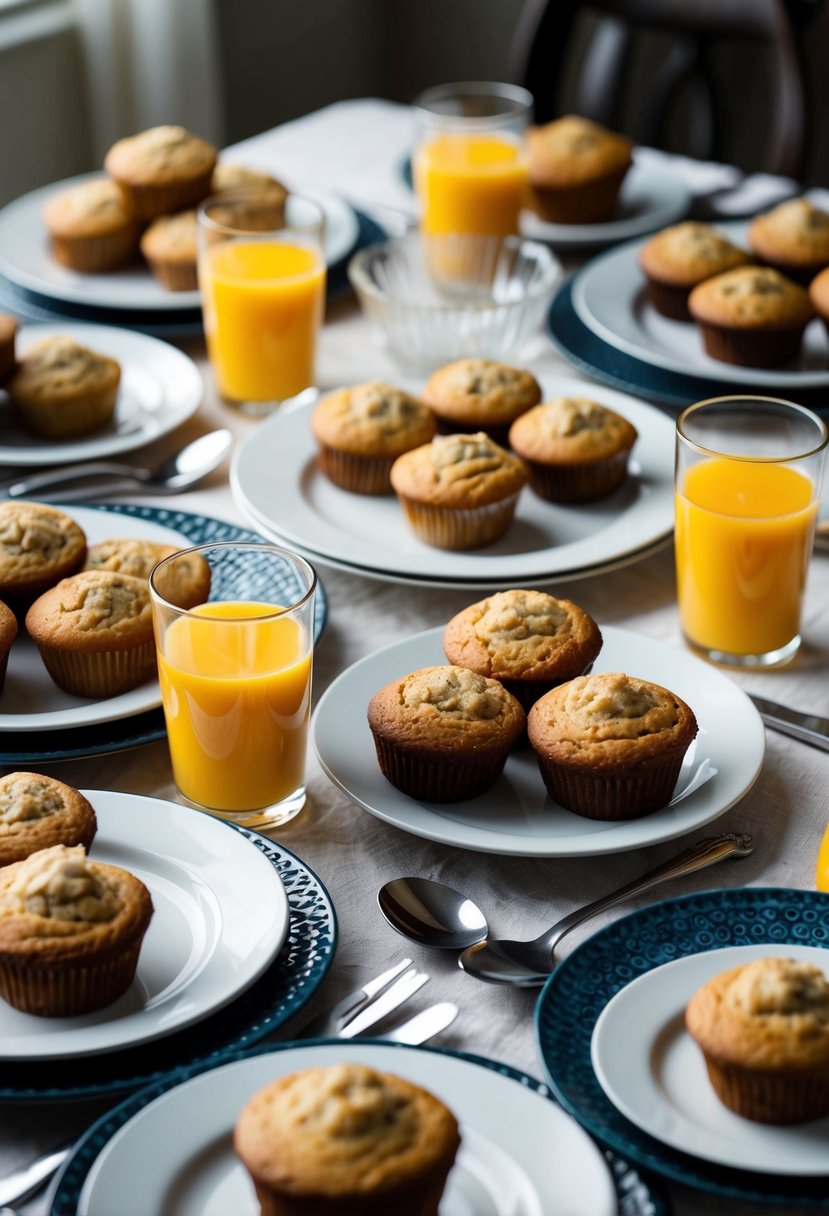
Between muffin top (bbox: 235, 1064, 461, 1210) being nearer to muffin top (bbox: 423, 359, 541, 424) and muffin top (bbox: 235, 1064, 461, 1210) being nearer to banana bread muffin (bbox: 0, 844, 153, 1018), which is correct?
banana bread muffin (bbox: 0, 844, 153, 1018)

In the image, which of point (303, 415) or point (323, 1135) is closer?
point (323, 1135)

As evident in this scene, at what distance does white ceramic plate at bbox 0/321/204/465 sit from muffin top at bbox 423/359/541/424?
374 millimetres

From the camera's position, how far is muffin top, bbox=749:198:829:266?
2.23 meters

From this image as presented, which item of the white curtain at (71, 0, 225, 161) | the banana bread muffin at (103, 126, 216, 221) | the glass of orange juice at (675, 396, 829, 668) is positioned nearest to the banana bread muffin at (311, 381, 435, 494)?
the glass of orange juice at (675, 396, 829, 668)

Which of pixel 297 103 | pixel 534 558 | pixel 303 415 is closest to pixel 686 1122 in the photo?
pixel 534 558

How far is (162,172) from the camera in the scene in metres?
2.30

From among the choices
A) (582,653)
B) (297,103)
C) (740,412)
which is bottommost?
(297,103)

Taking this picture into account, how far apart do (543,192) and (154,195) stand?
71cm

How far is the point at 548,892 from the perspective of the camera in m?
1.24

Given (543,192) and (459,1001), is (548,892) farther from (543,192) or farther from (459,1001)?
(543,192)

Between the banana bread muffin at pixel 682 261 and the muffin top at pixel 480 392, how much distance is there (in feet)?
1.35

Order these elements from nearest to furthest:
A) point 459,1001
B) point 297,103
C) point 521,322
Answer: point 459,1001, point 521,322, point 297,103

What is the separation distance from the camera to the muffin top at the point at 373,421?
5.93 feet

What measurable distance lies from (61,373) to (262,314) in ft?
1.02
